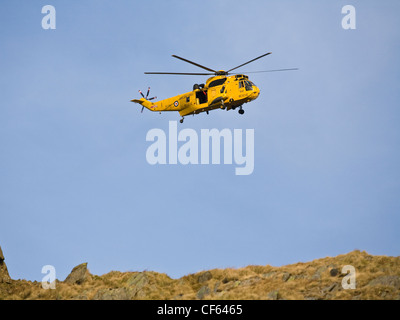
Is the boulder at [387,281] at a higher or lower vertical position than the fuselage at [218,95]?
lower

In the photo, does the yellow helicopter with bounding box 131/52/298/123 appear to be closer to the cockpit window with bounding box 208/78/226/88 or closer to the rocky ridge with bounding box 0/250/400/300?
the cockpit window with bounding box 208/78/226/88

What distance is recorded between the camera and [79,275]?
35625 mm

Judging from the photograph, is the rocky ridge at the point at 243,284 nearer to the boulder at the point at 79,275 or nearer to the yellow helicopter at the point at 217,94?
the boulder at the point at 79,275

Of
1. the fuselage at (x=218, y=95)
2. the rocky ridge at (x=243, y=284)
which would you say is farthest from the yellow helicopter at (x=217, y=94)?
the rocky ridge at (x=243, y=284)

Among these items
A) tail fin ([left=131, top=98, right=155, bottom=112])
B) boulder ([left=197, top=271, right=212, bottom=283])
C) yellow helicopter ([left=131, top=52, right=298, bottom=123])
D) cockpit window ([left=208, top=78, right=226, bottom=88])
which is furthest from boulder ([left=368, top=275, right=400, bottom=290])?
tail fin ([left=131, top=98, right=155, bottom=112])

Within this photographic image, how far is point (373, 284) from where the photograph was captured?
29.3 meters

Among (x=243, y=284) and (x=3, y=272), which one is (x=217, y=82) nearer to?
(x=243, y=284)

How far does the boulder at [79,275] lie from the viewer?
35.4 m

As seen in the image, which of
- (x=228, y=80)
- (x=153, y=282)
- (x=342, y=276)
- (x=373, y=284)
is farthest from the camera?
(x=228, y=80)
